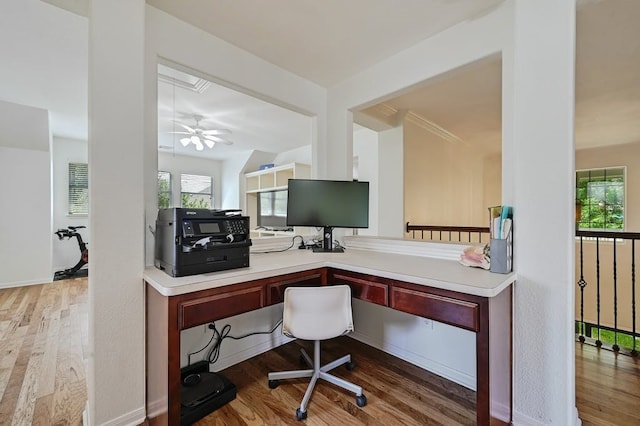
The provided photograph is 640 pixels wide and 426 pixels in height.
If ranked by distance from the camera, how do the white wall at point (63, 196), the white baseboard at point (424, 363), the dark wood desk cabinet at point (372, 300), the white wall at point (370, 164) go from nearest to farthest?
the dark wood desk cabinet at point (372, 300) < the white baseboard at point (424, 363) < the white wall at point (370, 164) < the white wall at point (63, 196)

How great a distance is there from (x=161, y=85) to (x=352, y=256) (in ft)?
8.43

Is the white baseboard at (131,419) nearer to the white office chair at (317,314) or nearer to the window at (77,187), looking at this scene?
the white office chair at (317,314)

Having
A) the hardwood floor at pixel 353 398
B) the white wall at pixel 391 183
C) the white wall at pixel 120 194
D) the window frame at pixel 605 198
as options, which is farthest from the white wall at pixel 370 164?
the window frame at pixel 605 198

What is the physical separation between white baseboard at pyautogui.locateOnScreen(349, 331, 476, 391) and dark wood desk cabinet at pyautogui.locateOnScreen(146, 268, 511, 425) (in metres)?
0.39

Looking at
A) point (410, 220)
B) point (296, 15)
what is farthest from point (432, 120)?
point (296, 15)

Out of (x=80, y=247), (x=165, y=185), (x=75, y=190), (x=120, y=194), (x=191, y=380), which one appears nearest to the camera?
(x=120, y=194)

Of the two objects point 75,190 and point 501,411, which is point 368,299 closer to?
point 501,411

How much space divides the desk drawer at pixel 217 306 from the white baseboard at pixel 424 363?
4.18 feet

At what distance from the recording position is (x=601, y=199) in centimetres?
523

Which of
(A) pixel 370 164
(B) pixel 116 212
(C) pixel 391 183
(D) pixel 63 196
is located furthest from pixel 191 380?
(D) pixel 63 196

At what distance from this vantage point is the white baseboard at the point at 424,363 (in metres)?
1.84

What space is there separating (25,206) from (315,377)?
16.8 feet

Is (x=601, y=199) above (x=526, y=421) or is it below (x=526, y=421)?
above

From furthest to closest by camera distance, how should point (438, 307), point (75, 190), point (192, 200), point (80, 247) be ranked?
point (192, 200)
point (75, 190)
point (80, 247)
point (438, 307)
